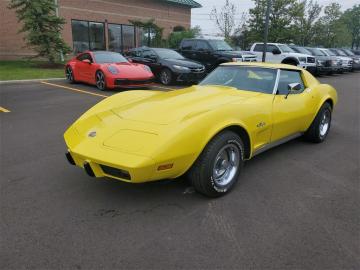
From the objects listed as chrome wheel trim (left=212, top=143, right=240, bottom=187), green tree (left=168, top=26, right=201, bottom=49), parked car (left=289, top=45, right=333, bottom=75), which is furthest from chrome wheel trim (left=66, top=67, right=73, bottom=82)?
green tree (left=168, top=26, right=201, bottom=49)

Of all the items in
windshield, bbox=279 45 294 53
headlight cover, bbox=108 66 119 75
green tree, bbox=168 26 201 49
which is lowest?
headlight cover, bbox=108 66 119 75

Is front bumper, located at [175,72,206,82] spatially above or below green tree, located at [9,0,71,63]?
below

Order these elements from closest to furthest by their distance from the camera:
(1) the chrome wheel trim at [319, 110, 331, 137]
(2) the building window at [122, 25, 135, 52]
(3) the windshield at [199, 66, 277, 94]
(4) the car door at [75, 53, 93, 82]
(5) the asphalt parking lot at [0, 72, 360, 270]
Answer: (5) the asphalt parking lot at [0, 72, 360, 270]
(3) the windshield at [199, 66, 277, 94]
(1) the chrome wheel trim at [319, 110, 331, 137]
(4) the car door at [75, 53, 93, 82]
(2) the building window at [122, 25, 135, 52]

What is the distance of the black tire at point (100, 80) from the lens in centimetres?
1070

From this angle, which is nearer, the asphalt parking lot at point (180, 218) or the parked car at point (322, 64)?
the asphalt parking lot at point (180, 218)

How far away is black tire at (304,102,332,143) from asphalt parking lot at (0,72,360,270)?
0.54 m

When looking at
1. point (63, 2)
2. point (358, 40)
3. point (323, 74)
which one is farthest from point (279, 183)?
point (358, 40)

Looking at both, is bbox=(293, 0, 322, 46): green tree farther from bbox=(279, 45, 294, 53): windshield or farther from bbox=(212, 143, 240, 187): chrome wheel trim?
bbox=(212, 143, 240, 187): chrome wheel trim

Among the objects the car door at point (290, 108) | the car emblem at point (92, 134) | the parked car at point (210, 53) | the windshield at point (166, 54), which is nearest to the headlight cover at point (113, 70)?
the windshield at point (166, 54)

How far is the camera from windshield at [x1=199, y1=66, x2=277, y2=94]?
4445 millimetres

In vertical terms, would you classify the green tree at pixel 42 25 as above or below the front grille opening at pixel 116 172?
above

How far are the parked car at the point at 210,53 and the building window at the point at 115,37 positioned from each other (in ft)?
38.7

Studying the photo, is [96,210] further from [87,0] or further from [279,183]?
[87,0]

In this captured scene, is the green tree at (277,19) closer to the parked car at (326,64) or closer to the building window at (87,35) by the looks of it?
the parked car at (326,64)
